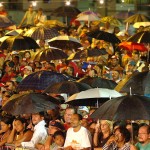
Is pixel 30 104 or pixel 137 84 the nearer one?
pixel 137 84

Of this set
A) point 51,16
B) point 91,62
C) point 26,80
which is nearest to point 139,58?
point 91,62

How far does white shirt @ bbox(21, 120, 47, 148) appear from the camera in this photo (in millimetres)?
15344

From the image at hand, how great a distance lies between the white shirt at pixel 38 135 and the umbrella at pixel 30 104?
11.9 inches

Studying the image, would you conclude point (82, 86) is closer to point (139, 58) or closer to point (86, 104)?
point (86, 104)

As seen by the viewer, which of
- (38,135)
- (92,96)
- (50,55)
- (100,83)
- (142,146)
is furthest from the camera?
(50,55)

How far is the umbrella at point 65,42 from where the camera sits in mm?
25031

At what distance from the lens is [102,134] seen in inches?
571

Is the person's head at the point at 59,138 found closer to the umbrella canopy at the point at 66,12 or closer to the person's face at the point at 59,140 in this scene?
the person's face at the point at 59,140

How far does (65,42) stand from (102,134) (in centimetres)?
1076

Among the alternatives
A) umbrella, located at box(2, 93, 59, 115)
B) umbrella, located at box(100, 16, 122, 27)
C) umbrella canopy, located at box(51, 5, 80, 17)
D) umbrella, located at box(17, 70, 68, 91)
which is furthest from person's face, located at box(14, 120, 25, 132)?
umbrella canopy, located at box(51, 5, 80, 17)

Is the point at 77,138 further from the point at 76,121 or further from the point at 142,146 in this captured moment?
the point at 142,146

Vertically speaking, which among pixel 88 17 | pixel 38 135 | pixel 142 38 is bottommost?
pixel 38 135

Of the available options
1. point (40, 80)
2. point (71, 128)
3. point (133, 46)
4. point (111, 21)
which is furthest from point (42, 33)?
point (71, 128)

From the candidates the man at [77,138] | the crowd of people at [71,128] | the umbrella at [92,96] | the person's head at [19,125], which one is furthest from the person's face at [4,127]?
the man at [77,138]
